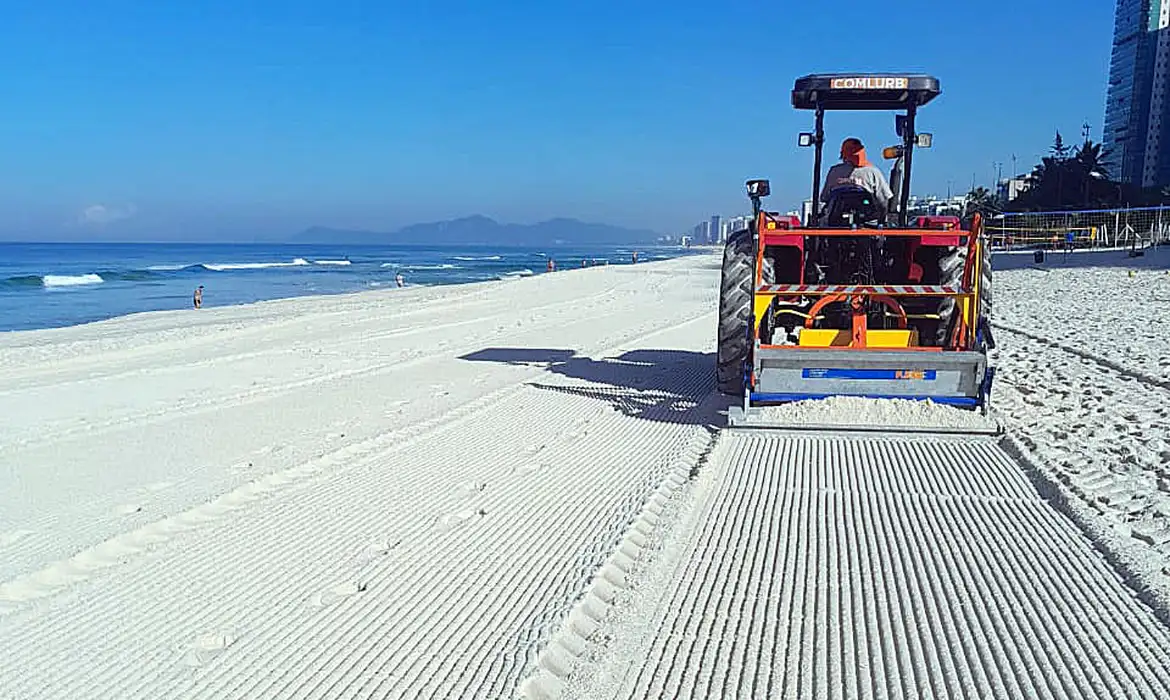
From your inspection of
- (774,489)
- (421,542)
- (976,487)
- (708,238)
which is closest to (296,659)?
(421,542)

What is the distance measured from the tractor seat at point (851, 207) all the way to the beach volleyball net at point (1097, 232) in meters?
36.1

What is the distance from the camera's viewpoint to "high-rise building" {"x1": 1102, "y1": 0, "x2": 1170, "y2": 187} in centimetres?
9531

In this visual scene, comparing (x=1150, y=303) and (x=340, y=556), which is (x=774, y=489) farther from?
(x=1150, y=303)

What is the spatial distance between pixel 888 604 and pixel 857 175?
4266 mm

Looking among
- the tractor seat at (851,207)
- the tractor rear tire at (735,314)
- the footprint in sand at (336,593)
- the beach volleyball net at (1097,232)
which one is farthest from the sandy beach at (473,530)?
the beach volleyball net at (1097,232)

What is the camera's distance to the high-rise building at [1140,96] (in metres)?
95.3

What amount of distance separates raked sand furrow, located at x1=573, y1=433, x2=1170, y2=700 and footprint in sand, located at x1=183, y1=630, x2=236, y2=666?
1222 millimetres

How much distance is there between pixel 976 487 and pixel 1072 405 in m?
2.50

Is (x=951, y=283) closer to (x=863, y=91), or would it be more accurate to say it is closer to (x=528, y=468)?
(x=863, y=91)

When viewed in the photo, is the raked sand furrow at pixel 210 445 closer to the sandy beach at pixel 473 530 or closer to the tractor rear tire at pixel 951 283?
the sandy beach at pixel 473 530

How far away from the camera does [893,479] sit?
4852 mm

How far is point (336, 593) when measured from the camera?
3414 mm

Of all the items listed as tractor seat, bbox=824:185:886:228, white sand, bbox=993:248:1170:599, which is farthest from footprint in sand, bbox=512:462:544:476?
tractor seat, bbox=824:185:886:228

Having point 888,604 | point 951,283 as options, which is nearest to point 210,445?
point 888,604
